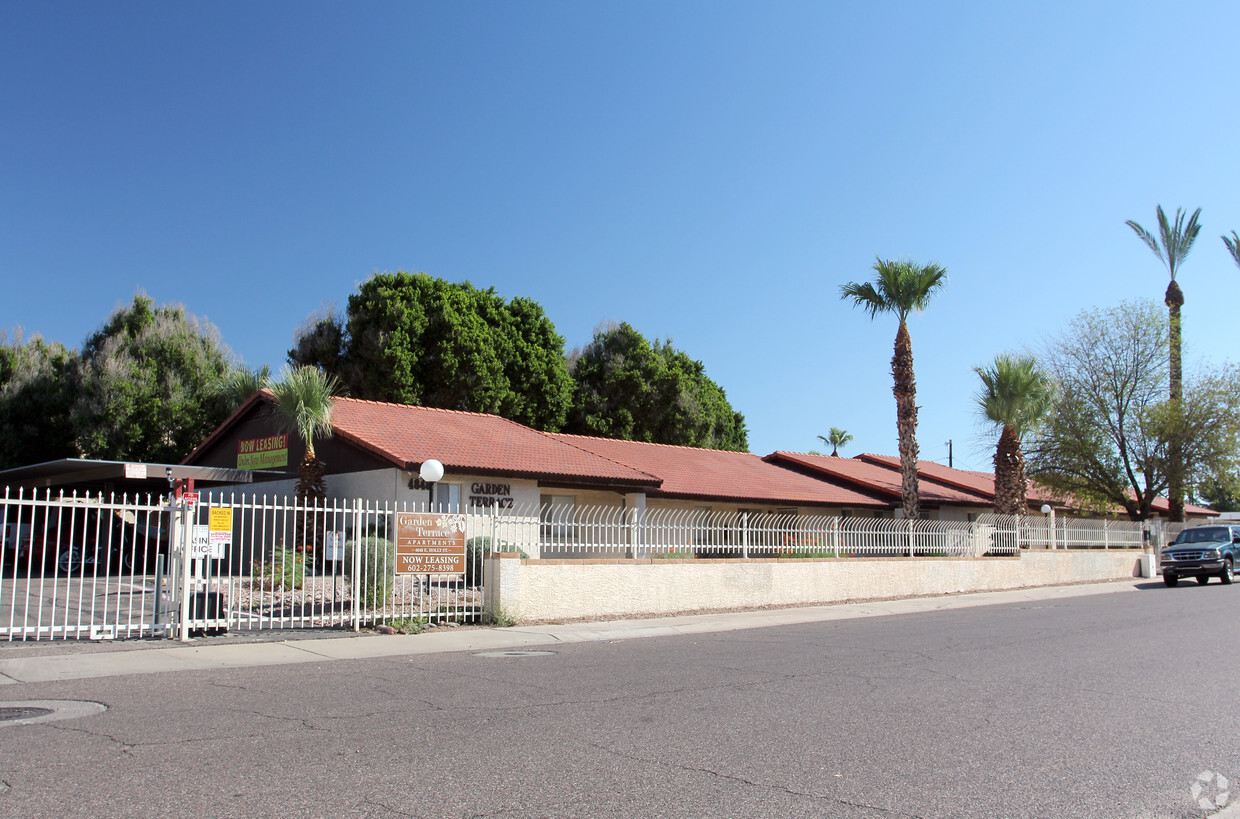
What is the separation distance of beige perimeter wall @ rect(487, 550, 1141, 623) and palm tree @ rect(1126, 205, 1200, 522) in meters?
12.7

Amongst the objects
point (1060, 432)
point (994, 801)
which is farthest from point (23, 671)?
point (1060, 432)

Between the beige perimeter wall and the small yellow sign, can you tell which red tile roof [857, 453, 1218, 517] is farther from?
the small yellow sign

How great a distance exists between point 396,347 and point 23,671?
90.2 ft

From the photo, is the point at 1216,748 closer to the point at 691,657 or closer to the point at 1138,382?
the point at 691,657

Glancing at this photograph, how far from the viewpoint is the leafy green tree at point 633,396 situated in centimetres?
4591

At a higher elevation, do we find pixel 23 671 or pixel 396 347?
pixel 396 347

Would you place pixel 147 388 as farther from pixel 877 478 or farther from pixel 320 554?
pixel 877 478

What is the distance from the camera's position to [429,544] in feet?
45.3

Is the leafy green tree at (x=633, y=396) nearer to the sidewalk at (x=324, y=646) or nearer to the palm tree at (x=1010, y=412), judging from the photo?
the palm tree at (x=1010, y=412)

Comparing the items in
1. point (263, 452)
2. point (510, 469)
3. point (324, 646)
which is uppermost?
point (263, 452)

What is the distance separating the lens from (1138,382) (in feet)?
120

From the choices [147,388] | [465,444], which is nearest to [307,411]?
[465,444]

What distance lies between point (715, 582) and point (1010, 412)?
1713 centimetres

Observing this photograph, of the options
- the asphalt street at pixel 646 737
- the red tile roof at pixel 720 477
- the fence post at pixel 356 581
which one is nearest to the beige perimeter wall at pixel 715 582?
the fence post at pixel 356 581
